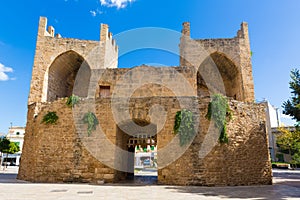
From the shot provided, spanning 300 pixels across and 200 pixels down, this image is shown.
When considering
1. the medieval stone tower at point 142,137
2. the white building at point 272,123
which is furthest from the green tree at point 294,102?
the white building at point 272,123

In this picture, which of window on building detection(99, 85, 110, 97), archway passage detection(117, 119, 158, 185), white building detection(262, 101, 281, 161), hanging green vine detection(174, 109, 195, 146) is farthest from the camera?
white building detection(262, 101, 281, 161)

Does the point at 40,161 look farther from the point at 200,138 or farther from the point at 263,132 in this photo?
the point at 263,132

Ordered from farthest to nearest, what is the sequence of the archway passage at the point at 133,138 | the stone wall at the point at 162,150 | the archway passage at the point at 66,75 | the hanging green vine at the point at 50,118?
1. the archway passage at the point at 66,75
2. the archway passage at the point at 133,138
3. the hanging green vine at the point at 50,118
4. the stone wall at the point at 162,150

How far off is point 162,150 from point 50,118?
521cm

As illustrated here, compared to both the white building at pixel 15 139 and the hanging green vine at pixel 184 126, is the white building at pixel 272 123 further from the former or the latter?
the white building at pixel 15 139

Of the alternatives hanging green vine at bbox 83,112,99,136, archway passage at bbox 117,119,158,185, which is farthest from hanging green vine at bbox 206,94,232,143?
hanging green vine at bbox 83,112,99,136

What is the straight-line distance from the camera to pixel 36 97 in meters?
15.5

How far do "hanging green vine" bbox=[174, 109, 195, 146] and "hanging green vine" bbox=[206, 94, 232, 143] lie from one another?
0.78 metres

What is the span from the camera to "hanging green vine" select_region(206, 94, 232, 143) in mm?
8891

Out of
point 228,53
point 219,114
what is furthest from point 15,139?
point 219,114

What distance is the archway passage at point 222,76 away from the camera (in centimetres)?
1661

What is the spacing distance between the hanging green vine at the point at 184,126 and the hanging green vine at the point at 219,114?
0.78 m

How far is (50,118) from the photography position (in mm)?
9906

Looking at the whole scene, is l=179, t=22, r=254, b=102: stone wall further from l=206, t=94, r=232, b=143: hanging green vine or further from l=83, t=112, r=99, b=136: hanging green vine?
l=83, t=112, r=99, b=136: hanging green vine
